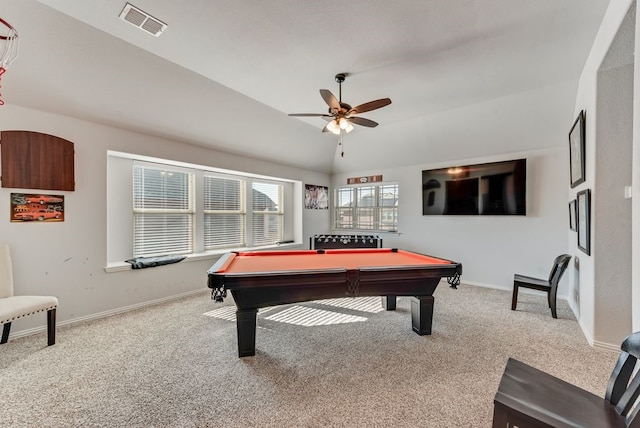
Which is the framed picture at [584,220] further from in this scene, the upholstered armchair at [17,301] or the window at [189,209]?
the upholstered armchair at [17,301]

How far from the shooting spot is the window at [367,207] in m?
6.07

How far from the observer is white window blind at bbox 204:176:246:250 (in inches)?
195

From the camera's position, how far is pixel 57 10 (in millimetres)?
2232

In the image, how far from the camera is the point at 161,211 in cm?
427

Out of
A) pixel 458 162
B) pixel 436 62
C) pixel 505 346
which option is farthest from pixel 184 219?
pixel 458 162

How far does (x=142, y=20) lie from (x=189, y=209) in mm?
2970

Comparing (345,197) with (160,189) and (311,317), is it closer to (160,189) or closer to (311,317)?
(311,317)

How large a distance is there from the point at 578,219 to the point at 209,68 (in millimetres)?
4810

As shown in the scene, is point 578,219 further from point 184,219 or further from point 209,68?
point 184,219

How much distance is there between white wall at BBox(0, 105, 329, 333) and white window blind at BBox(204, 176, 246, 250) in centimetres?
101

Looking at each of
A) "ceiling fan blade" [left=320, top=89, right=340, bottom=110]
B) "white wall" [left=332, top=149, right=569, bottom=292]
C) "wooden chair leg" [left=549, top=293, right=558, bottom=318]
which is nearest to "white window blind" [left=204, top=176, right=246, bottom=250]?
"ceiling fan blade" [left=320, top=89, right=340, bottom=110]

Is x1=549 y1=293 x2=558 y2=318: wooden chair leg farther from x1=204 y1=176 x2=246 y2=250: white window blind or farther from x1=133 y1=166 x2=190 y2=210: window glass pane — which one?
x1=133 y1=166 x2=190 y2=210: window glass pane

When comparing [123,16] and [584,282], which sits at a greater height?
[123,16]

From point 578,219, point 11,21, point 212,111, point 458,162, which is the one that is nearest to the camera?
point 11,21
